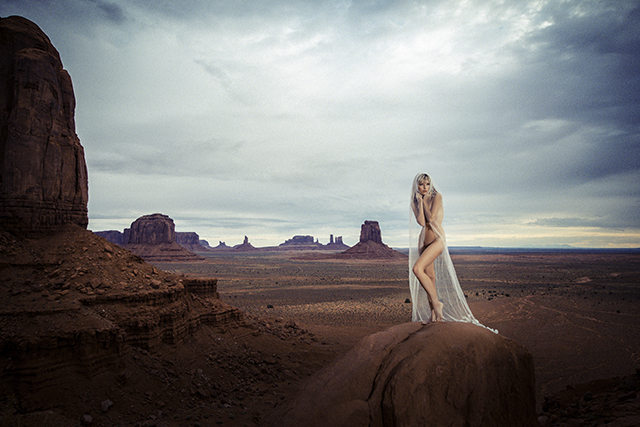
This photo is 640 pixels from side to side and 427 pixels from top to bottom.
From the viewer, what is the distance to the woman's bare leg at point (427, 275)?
7094 mm

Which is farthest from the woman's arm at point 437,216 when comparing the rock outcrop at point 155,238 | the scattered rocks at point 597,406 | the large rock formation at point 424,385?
the rock outcrop at point 155,238

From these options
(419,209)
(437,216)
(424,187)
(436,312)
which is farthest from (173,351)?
(424,187)

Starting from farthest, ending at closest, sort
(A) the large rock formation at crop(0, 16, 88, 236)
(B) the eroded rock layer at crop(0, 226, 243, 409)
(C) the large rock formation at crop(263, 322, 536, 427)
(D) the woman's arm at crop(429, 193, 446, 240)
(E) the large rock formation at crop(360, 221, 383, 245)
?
(E) the large rock formation at crop(360, 221, 383, 245) < (A) the large rock formation at crop(0, 16, 88, 236) < (B) the eroded rock layer at crop(0, 226, 243, 409) < (D) the woman's arm at crop(429, 193, 446, 240) < (C) the large rock formation at crop(263, 322, 536, 427)

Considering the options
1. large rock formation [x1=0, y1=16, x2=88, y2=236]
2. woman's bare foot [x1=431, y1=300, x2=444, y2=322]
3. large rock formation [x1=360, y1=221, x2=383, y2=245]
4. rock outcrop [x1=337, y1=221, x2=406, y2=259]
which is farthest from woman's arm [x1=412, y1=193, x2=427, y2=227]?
large rock formation [x1=360, y1=221, x2=383, y2=245]

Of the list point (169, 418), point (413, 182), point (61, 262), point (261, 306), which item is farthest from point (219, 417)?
point (261, 306)

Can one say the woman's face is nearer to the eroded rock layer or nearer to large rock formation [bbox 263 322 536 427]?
large rock formation [bbox 263 322 536 427]

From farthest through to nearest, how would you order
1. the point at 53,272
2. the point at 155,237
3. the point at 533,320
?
1. the point at 155,237
2. the point at 533,320
3. the point at 53,272

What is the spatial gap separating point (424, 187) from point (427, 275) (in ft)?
6.22

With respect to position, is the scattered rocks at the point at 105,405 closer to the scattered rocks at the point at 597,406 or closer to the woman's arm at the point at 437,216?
the woman's arm at the point at 437,216

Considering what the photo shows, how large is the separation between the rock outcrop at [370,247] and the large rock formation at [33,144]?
417 ft

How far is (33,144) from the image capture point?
11688 mm

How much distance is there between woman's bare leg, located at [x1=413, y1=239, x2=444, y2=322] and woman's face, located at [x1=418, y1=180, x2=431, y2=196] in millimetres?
1082

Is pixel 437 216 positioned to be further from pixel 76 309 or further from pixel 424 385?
pixel 76 309

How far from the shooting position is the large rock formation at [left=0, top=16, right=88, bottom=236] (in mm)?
11344
